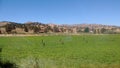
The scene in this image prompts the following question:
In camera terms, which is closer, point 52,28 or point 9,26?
point 9,26

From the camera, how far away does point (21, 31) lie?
157 meters

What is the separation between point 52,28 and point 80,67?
17541 cm

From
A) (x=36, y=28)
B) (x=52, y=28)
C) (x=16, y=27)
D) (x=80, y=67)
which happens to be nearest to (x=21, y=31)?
(x=16, y=27)

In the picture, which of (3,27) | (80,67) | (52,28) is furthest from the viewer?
(52,28)

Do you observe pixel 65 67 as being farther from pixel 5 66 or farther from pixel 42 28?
pixel 42 28

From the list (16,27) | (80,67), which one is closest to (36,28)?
(16,27)

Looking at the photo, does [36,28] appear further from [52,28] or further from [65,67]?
[65,67]

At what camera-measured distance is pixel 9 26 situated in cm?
15662

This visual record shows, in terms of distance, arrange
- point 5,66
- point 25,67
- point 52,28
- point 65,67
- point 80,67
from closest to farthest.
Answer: point 5,66, point 25,67, point 65,67, point 80,67, point 52,28

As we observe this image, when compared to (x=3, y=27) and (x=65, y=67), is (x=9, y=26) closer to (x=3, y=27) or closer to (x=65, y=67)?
(x=3, y=27)

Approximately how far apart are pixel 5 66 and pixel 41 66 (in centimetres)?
220

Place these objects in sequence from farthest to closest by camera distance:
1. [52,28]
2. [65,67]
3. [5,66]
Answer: [52,28] < [65,67] < [5,66]

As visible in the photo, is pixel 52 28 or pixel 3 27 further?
pixel 52 28

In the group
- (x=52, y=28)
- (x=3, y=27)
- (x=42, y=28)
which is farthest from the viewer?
(x=52, y=28)
